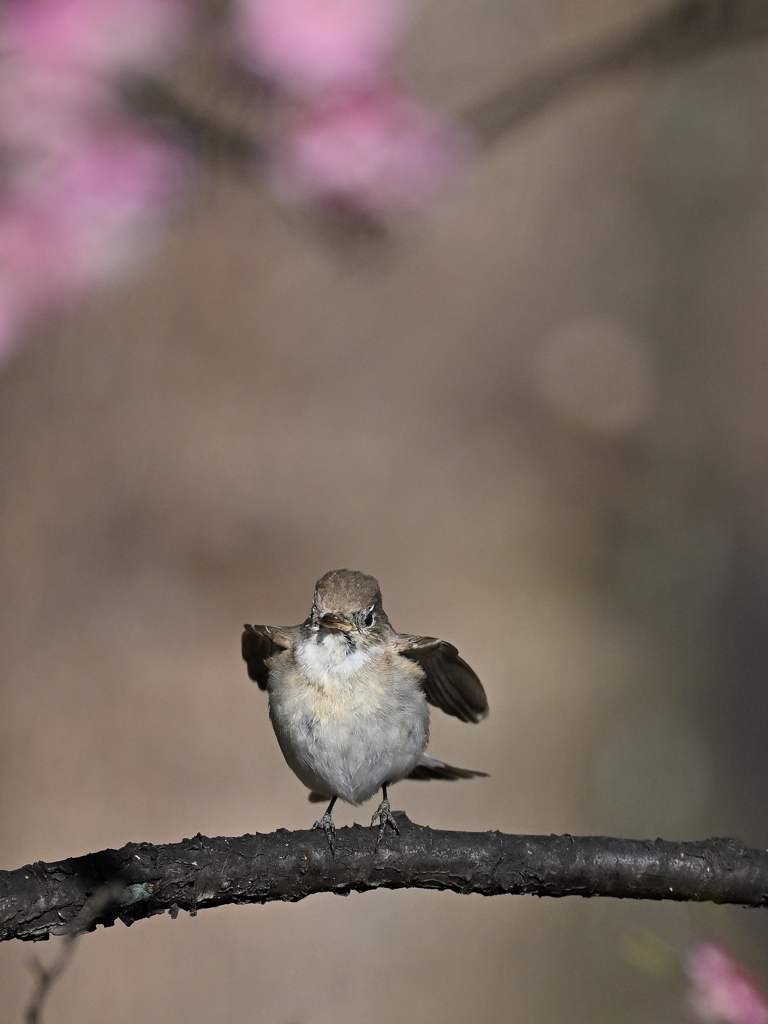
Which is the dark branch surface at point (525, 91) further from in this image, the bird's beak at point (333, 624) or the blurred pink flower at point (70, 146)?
the bird's beak at point (333, 624)

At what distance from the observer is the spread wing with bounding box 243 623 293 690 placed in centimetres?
262

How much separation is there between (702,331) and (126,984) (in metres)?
3.16

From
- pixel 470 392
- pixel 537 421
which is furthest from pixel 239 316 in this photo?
pixel 537 421

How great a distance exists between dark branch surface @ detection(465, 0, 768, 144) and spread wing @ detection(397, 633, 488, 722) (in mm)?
1491

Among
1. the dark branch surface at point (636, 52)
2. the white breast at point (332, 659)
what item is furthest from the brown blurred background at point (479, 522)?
the white breast at point (332, 659)

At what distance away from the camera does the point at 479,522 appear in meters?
4.39

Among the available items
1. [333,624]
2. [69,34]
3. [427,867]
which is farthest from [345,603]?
[69,34]

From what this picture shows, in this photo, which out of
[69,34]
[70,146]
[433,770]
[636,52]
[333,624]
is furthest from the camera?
[636,52]

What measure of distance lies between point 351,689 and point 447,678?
0.26 m

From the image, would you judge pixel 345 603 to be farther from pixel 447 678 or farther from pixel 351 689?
pixel 447 678

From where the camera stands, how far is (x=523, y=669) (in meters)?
4.37

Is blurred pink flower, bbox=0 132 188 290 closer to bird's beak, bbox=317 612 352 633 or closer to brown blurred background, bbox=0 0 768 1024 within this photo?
brown blurred background, bbox=0 0 768 1024

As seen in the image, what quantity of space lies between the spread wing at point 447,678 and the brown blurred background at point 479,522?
1.27 metres

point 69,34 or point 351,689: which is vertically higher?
point 69,34
